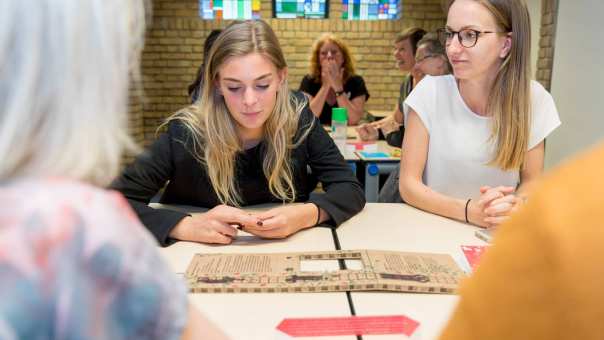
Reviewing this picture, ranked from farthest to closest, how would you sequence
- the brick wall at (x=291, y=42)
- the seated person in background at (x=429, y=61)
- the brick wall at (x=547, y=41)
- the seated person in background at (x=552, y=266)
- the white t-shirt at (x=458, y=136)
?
the brick wall at (x=291, y=42), the brick wall at (x=547, y=41), the seated person in background at (x=429, y=61), the white t-shirt at (x=458, y=136), the seated person in background at (x=552, y=266)

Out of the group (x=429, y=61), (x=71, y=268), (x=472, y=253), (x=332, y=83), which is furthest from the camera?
(x=332, y=83)

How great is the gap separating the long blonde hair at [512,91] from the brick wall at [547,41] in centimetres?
247

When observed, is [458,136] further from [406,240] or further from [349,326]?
[349,326]

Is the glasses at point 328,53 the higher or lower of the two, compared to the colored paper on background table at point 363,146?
higher

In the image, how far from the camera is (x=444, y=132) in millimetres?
1829

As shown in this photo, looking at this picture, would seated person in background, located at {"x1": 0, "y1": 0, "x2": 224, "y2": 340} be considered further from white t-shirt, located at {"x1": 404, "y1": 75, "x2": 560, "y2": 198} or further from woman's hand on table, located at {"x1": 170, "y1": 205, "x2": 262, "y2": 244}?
white t-shirt, located at {"x1": 404, "y1": 75, "x2": 560, "y2": 198}

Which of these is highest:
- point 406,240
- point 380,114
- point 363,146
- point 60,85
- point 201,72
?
point 60,85

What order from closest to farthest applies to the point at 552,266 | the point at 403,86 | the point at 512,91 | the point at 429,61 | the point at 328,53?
1. the point at 552,266
2. the point at 512,91
3. the point at 429,61
4. the point at 403,86
5. the point at 328,53

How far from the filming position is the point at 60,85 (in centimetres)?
44

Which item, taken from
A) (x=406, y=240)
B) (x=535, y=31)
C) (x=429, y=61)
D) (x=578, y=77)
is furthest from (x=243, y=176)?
(x=535, y=31)

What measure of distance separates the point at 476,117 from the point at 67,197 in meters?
1.62

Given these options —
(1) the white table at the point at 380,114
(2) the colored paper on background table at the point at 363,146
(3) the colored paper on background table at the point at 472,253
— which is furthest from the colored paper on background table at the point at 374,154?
(1) the white table at the point at 380,114

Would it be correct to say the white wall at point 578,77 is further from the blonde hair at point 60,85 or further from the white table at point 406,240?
the blonde hair at point 60,85

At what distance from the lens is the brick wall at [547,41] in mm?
3830
